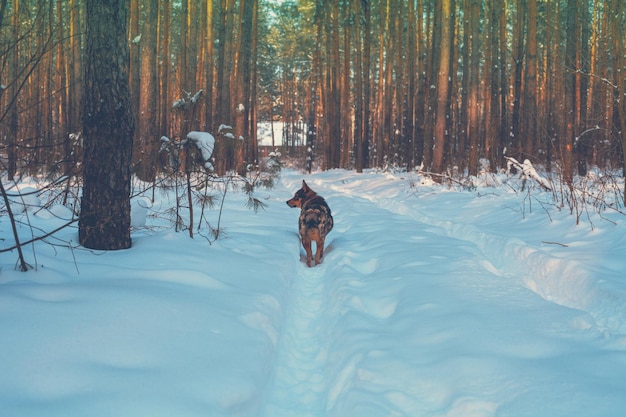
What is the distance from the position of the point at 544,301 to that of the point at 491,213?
523 cm

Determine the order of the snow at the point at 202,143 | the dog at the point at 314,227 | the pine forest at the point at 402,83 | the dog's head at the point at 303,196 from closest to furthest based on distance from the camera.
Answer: the snow at the point at 202,143
the dog at the point at 314,227
the dog's head at the point at 303,196
the pine forest at the point at 402,83

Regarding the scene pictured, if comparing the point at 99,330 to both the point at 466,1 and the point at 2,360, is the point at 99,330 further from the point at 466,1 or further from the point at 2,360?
the point at 466,1

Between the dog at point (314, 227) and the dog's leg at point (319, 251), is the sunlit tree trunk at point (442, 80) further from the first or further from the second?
the dog's leg at point (319, 251)

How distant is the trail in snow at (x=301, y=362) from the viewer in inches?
99.0

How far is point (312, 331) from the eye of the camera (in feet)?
11.9

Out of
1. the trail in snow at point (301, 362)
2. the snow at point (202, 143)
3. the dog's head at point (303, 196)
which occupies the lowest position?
the trail in snow at point (301, 362)

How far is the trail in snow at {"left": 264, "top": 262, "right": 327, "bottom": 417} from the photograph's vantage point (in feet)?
8.25

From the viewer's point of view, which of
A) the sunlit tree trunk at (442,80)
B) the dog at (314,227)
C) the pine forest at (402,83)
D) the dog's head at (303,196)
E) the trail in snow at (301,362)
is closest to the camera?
the trail in snow at (301,362)

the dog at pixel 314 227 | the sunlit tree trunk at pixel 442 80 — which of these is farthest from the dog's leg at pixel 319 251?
the sunlit tree trunk at pixel 442 80

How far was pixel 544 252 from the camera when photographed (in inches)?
212

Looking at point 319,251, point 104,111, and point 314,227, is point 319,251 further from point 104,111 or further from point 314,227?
point 104,111

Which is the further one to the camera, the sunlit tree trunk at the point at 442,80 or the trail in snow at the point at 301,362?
the sunlit tree trunk at the point at 442,80

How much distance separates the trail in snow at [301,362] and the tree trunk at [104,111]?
236 cm

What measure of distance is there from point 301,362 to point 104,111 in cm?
351
